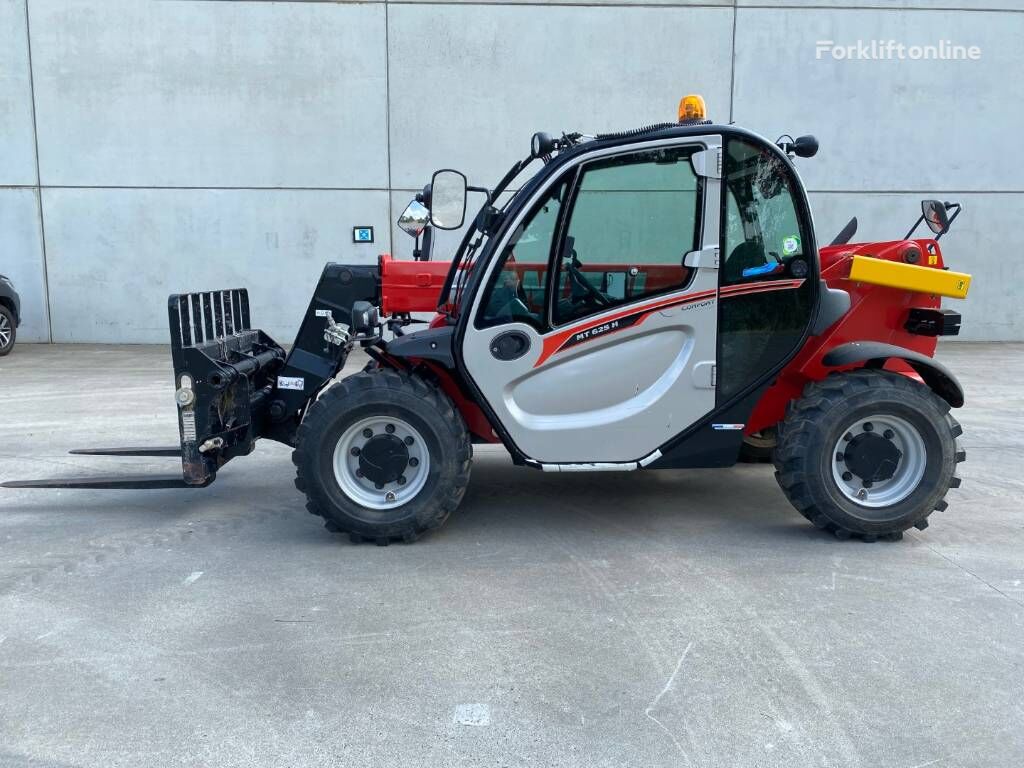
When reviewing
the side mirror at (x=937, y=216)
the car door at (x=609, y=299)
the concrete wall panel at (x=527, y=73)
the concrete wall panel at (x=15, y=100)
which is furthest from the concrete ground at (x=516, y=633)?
the concrete wall panel at (x=15, y=100)

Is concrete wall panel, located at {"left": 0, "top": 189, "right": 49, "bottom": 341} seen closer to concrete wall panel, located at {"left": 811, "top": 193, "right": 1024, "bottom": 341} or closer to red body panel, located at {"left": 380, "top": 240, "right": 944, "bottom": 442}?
red body panel, located at {"left": 380, "top": 240, "right": 944, "bottom": 442}

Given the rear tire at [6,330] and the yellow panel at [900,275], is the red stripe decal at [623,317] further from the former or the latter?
the rear tire at [6,330]

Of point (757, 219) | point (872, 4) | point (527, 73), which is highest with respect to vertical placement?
point (872, 4)

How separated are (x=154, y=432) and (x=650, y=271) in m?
5.23

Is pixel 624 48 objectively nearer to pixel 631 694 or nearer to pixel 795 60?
pixel 795 60

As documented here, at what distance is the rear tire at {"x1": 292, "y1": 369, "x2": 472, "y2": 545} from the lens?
4730 mm

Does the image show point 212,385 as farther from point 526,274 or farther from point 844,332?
point 844,332

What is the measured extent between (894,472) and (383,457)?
2.92 metres

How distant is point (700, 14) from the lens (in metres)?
13.8

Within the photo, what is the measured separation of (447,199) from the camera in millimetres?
4719

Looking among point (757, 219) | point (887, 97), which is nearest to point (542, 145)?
point (757, 219)

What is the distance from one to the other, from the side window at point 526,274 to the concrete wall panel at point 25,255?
12.2 meters

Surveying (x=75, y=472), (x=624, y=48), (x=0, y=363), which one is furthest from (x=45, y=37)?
(x=75, y=472)

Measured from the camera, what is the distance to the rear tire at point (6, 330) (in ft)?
41.1
